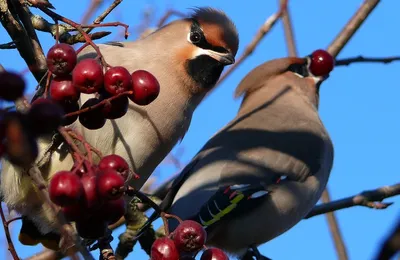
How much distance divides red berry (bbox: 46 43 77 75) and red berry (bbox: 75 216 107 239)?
0.35 meters

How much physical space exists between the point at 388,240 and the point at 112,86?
1.02 m

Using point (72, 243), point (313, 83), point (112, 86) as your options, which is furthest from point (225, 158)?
point (72, 243)

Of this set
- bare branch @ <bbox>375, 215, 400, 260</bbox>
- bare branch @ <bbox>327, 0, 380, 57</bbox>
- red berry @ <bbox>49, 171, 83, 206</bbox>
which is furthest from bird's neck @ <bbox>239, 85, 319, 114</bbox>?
bare branch @ <bbox>375, 215, 400, 260</bbox>

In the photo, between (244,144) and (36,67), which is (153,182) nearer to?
(244,144)

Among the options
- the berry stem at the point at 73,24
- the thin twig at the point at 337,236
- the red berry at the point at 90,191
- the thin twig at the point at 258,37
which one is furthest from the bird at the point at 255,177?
the red berry at the point at 90,191

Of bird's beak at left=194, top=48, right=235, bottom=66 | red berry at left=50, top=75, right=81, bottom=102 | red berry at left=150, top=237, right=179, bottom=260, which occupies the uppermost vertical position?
red berry at left=50, top=75, right=81, bottom=102

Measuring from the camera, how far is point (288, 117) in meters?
5.11

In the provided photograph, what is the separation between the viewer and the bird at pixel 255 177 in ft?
13.6

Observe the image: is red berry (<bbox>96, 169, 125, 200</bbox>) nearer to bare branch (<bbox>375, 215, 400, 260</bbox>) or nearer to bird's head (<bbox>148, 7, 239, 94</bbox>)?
bare branch (<bbox>375, 215, 400, 260</bbox>)

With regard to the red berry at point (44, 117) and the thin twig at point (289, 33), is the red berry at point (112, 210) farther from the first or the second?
the thin twig at point (289, 33)

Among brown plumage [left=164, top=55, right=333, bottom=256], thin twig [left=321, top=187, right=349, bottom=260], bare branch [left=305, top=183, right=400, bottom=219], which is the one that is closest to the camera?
thin twig [left=321, top=187, right=349, bottom=260]

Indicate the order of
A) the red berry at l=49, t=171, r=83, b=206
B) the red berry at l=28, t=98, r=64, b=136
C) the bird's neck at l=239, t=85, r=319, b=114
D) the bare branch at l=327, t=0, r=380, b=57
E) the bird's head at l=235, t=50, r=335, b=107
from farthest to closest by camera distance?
the bird's head at l=235, t=50, r=335, b=107
the bird's neck at l=239, t=85, r=319, b=114
the bare branch at l=327, t=0, r=380, b=57
the red berry at l=49, t=171, r=83, b=206
the red berry at l=28, t=98, r=64, b=136

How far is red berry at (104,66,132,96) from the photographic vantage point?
70.2 inches

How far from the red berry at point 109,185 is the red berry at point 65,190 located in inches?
1.6
